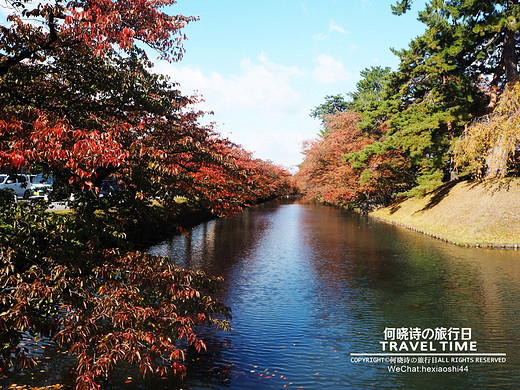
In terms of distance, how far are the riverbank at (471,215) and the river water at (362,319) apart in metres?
2.14

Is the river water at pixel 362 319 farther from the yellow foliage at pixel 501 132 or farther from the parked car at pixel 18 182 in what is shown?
the yellow foliage at pixel 501 132

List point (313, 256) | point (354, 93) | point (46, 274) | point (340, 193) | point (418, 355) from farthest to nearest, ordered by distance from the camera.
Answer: point (354, 93) < point (340, 193) < point (313, 256) < point (418, 355) < point (46, 274)

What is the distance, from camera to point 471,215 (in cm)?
2434

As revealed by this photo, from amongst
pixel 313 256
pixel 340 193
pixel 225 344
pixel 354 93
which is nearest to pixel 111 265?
pixel 225 344

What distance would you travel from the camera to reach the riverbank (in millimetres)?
21438

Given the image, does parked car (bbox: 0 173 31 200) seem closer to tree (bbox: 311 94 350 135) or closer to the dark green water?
the dark green water

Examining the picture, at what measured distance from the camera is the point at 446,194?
3112cm

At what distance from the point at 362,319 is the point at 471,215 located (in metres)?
17.4

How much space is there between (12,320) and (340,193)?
41.1 m

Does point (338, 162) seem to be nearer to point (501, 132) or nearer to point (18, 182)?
point (501, 132)

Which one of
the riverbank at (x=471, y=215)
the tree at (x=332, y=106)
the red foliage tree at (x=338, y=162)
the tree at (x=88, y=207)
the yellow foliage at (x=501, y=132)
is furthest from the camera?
the tree at (x=332, y=106)

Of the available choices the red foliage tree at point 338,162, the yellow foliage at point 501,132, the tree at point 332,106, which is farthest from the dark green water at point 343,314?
the tree at point 332,106

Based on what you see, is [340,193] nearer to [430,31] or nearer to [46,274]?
[430,31]

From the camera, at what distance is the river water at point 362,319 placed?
7.51m
